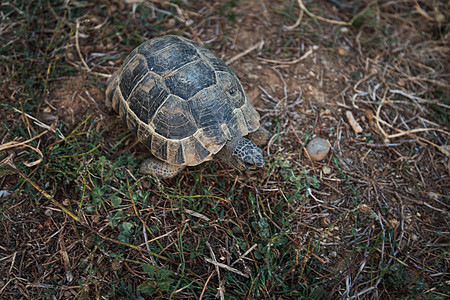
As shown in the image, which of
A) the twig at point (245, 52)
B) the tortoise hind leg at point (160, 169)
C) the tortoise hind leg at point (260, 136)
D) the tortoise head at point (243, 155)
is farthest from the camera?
the twig at point (245, 52)

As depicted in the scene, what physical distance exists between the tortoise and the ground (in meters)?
0.31

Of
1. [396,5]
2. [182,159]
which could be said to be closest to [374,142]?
[182,159]

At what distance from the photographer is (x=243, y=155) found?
103 inches

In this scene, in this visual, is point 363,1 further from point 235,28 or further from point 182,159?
point 182,159

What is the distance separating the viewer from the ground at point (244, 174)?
244 cm

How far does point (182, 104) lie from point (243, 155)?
0.71 meters

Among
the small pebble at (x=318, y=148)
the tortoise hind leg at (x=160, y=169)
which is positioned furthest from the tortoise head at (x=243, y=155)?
the small pebble at (x=318, y=148)

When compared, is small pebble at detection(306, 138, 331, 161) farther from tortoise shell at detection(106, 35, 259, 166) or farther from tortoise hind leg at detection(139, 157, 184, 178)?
tortoise hind leg at detection(139, 157, 184, 178)

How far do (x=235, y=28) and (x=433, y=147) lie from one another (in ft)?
9.25

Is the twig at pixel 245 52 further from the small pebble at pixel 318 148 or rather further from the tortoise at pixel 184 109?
the small pebble at pixel 318 148

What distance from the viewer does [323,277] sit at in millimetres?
2482

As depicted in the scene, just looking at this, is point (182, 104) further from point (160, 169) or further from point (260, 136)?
point (260, 136)

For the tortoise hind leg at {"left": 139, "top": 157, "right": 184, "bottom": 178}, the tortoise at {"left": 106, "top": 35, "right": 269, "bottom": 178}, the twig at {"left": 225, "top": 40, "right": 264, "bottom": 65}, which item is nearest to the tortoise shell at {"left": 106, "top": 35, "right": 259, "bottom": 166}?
the tortoise at {"left": 106, "top": 35, "right": 269, "bottom": 178}

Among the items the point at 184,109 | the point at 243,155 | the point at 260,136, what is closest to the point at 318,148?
the point at 260,136
